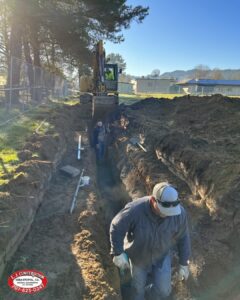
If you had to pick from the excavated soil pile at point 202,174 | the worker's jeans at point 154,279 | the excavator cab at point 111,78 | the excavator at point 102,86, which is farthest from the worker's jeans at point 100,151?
the worker's jeans at point 154,279

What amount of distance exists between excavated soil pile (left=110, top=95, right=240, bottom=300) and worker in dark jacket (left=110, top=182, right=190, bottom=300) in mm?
786

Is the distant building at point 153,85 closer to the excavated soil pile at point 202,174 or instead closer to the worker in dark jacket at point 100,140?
the excavated soil pile at point 202,174

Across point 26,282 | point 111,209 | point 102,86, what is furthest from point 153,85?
point 26,282

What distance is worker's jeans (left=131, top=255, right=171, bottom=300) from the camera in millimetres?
4832

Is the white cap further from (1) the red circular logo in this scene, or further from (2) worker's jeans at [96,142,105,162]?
(2) worker's jeans at [96,142,105,162]

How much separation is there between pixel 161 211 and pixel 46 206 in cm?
402

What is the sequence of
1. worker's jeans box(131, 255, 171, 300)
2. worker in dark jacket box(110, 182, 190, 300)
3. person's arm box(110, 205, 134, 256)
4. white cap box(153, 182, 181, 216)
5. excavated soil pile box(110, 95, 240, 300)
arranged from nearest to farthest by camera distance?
white cap box(153, 182, 181, 216)
worker in dark jacket box(110, 182, 190, 300)
person's arm box(110, 205, 134, 256)
worker's jeans box(131, 255, 171, 300)
excavated soil pile box(110, 95, 240, 300)

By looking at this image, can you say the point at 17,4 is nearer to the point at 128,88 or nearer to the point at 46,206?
the point at 46,206

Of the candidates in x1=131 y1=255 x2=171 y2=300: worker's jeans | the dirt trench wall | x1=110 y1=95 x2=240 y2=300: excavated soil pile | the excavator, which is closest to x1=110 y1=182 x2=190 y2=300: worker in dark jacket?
x1=131 y1=255 x2=171 y2=300: worker's jeans

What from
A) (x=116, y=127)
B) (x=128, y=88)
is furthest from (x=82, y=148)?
(x=128, y=88)

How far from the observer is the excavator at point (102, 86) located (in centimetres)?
1739

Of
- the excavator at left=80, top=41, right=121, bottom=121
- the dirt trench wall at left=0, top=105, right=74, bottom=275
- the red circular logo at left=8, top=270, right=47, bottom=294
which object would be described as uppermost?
the excavator at left=80, top=41, right=121, bottom=121

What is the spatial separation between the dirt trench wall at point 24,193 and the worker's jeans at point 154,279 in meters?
1.82

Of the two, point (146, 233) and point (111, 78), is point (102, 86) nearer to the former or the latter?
point (111, 78)
